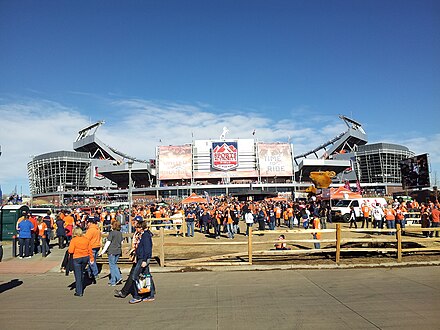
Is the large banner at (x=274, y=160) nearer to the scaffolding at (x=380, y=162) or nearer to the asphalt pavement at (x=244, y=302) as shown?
the scaffolding at (x=380, y=162)

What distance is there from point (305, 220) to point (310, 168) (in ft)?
273

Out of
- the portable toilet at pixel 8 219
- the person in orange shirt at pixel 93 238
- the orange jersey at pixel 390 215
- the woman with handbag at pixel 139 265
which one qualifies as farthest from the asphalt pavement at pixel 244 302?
the portable toilet at pixel 8 219

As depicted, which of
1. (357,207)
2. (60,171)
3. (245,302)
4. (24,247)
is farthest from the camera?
(60,171)

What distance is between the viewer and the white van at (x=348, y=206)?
25359mm

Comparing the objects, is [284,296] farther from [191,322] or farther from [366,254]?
[366,254]

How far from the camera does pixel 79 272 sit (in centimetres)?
779

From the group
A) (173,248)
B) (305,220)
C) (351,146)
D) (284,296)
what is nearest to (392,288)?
(284,296)

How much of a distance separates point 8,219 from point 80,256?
41.0 ft

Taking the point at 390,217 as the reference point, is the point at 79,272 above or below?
below

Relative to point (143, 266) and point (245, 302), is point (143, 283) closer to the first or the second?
point (143, 266)

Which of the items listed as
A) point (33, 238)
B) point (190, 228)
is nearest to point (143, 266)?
point (33, 238)

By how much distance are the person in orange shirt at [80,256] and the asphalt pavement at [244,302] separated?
262 millimetres

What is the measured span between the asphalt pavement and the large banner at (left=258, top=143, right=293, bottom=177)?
82.3 metres

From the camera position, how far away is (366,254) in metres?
11.7
